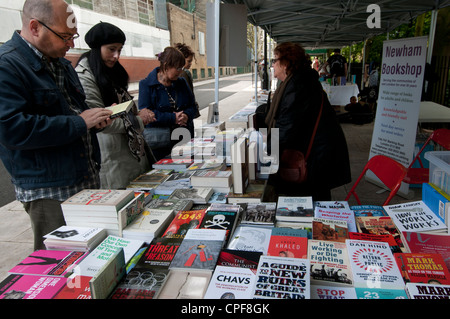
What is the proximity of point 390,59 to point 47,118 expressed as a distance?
3.80 m

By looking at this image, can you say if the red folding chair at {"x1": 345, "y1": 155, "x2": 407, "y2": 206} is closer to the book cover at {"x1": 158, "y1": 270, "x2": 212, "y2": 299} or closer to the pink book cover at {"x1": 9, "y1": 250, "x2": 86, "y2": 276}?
the book cover at {"x1": 158, "y1": 270, "x2": 212, "y2": 299}

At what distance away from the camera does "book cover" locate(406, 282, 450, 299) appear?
899mm

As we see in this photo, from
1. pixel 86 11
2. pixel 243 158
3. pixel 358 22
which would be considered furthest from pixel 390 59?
pixel 86 11

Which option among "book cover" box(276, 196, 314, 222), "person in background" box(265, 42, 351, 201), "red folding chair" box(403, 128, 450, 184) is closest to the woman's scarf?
"person in background" box(265, 42, 351, 201)

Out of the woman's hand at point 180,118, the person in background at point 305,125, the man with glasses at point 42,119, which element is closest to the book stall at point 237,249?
the man with glasses at point 42,119

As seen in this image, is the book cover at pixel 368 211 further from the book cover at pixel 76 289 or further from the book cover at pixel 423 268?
the book cover at pixel 76 289

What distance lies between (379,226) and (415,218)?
170mm

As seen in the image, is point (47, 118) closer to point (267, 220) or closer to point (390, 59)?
point (267, 220)

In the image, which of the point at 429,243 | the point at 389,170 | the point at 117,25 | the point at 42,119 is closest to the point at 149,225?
the point at 42,119

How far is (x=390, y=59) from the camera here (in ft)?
12.0

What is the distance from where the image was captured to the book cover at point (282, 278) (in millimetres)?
902

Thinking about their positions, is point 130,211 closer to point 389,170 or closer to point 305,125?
point 305,125

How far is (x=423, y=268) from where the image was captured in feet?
3.36

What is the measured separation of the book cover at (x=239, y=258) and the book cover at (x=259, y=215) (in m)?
0.26
